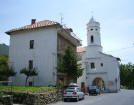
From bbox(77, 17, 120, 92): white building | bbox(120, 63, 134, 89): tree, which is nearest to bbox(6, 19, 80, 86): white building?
bbox(77, 17, 120, 92): white building

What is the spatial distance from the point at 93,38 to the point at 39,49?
2396 centimetres

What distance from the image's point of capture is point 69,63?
25.8m

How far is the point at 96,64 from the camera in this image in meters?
49.2

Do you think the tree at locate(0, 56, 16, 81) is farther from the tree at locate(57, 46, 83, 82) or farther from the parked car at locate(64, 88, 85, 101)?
the parked car at locate(64, 88, 85, 101)

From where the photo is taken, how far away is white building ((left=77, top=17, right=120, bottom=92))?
46.4 m

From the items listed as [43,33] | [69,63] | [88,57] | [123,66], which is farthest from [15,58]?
[123,66]

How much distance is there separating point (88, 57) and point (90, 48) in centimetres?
260

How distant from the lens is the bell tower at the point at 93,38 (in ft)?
164

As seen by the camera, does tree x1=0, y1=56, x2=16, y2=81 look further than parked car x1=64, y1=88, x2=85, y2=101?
Yes

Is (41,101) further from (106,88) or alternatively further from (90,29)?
(90,29)

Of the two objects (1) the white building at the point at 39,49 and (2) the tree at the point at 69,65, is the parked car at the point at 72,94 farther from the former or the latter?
(1) the white building at the point at 39,49

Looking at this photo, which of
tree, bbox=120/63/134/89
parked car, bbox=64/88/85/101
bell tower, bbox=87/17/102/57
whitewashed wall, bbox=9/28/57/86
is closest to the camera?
parked car, bbox=64/88/85/101

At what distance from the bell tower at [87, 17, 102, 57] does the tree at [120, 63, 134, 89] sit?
129ft

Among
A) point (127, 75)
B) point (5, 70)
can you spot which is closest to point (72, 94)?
point (5, 70)
